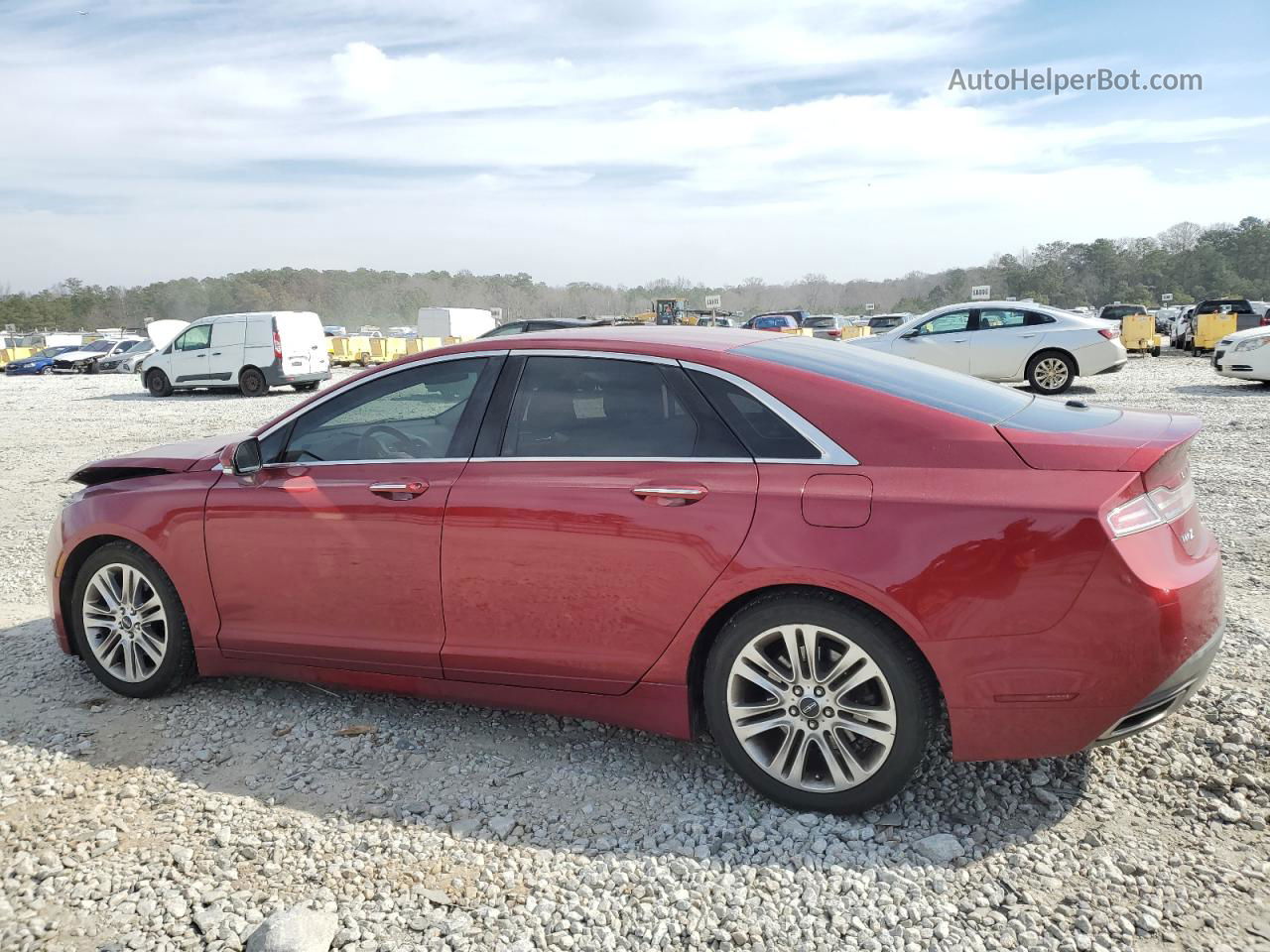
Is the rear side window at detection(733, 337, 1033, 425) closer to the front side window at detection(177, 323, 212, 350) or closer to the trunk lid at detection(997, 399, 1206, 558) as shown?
the trunk lid at detection(997, 399, 1206, 558)

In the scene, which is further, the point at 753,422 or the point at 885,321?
the point at 885,321

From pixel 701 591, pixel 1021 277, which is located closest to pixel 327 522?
pixel 701 591

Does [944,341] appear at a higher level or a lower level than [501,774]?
higher

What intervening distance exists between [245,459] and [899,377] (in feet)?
8.58

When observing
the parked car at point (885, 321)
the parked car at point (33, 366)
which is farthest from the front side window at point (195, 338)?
the parked car at point (885, 321)

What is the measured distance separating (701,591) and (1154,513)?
1400 mm

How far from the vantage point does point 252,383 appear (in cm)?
2200

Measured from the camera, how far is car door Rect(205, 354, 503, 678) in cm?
364

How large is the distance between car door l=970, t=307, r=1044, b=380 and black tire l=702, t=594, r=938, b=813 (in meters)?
14.4

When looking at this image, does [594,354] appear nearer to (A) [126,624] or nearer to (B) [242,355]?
(A) [126,624]

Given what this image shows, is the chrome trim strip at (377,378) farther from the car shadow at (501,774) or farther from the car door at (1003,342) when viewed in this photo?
the car door at (1003,342)

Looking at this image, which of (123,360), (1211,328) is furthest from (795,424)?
(123,360)

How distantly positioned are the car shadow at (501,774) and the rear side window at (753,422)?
47.5 inches

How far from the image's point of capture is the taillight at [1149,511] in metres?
2.80
